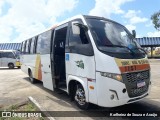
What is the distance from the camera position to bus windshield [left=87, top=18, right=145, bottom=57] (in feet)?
20.0

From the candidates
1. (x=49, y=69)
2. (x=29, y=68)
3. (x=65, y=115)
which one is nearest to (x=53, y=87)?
(x=49, y=69)

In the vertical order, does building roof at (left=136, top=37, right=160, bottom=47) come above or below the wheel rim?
above

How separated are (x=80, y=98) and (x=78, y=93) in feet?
0.55

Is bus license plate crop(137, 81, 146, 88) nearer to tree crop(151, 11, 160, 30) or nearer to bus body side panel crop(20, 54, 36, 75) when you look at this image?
bus body side panel crop(20, 54, 36, 75)

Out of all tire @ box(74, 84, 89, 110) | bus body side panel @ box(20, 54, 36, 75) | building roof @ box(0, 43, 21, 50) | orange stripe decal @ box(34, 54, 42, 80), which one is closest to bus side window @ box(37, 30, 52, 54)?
orange stripe decal @ box(34, 54, 42, 80)

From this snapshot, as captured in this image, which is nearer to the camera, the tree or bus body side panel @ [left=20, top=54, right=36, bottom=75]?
bus body side panel @ [left=20, top=54, right=36, bottom=75]

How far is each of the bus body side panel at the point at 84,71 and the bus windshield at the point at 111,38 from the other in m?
0.55

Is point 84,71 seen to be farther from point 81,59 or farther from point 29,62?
point 29,62

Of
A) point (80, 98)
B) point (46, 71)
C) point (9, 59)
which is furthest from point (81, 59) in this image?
point (9, 59)

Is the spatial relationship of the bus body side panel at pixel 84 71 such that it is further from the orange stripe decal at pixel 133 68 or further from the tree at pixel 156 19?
the tree at pixel 156 19

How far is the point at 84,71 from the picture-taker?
20.9 feet

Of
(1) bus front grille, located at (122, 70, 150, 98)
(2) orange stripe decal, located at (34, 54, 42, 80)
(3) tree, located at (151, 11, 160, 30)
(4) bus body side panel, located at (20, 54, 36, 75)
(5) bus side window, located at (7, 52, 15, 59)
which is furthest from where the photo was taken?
(3) tree, located at (151, 11, 160, 30)

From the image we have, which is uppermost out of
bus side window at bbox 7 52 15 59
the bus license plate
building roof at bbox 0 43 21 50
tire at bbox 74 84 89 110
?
building roof at bbox 0 43 21 50

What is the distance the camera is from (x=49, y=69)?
894 centimetres
